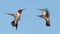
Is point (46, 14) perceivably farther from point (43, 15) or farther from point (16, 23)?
point (16, 23)

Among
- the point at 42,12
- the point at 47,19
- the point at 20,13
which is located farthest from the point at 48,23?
the point at 20,13

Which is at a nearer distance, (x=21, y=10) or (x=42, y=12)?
(x=21, y=10)

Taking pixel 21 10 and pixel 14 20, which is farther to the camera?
pixel 14 20

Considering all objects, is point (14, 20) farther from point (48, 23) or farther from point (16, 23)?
point (48, 23)

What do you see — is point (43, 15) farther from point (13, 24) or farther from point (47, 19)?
point (13, 24)

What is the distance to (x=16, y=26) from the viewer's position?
3.64m

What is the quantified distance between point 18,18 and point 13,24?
25 cm

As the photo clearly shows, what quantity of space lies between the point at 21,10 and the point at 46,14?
0.71 m

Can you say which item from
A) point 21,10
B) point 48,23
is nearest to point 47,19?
point 48,23

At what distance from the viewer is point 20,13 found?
3.53 metres

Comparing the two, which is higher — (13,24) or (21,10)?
(21,10)

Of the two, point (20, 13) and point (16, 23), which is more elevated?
point (20, 13)

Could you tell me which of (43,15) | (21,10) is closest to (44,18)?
(43,15)

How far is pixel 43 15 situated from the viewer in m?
3.91
